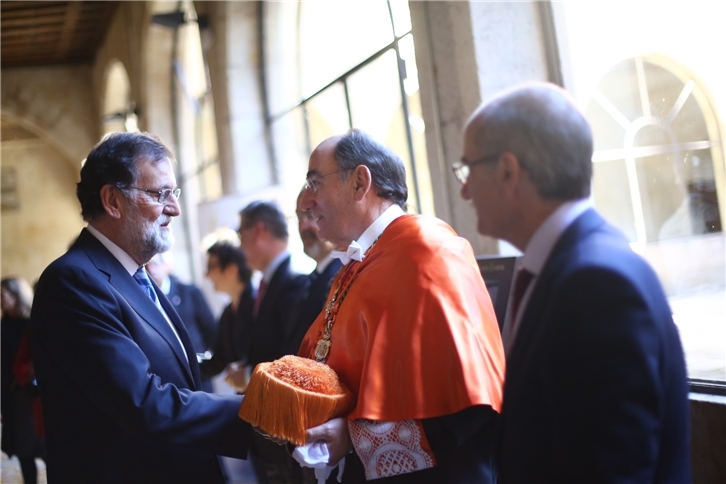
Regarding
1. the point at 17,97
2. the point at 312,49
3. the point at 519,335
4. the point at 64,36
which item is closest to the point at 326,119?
the point at 312,49

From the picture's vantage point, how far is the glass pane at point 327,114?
245 inches

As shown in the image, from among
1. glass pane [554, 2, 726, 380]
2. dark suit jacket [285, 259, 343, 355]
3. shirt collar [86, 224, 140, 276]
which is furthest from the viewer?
dark suit jacket [285, 259, 343, 355]

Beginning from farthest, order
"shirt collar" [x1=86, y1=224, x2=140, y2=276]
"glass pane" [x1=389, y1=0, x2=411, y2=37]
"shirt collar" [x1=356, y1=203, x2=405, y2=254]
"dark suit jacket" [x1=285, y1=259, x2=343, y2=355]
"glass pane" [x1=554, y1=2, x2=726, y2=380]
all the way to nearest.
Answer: "glass pane" [x1=389, y1=0, x2=411, y2=37], "dark suit jacket" [x1=285, y1=259, x2=343, y2=355], "glass pane" [x1=554, y1=2, x2=726, y2=380], "shirt collar" [x1=86, y1=224, x2=140, y2=276], "shirt collar" [x1=356, y1=203, x2=405, y2=254]

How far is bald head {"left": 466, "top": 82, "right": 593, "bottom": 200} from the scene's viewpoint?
124 centimetres

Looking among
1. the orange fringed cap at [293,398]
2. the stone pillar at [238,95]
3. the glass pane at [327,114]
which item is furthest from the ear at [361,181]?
the stone pillar at [238,95]

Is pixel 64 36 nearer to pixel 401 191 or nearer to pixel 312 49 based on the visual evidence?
pixel 312 49

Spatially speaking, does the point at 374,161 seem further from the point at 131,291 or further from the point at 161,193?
the point at 131,291

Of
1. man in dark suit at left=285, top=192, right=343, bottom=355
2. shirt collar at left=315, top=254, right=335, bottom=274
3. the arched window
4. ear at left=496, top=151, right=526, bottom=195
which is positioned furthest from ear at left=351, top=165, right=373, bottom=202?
the arched window

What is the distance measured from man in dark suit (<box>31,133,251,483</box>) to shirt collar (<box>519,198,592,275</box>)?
123 cm

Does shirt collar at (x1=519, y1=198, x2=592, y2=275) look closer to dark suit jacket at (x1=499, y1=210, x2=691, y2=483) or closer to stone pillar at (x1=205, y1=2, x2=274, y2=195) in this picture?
dark suit jacket at (x1=499, y1=210, x2=691, y2=483)

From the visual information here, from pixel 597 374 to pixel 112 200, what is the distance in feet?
5.51

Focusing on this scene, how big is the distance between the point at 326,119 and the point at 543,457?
18.5 feet

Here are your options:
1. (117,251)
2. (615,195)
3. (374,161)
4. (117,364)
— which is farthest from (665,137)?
(117,364)

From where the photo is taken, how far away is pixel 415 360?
1764 millimetres
